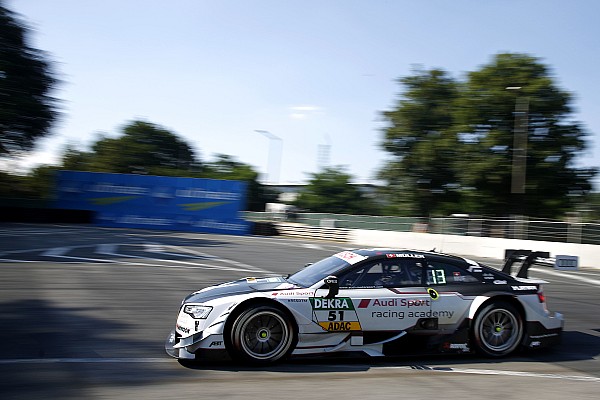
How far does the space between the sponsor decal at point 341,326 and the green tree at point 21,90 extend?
37164mm

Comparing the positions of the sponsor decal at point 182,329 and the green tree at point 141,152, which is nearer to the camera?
the sponsor decal at point 182,329

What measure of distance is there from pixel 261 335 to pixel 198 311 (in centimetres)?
71

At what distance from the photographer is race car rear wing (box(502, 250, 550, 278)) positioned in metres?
7.70

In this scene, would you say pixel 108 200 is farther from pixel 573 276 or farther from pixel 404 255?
pixel 404 255

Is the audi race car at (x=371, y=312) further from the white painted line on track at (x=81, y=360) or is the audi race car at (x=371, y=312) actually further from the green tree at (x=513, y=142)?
the green tree at (x=513, y=142)

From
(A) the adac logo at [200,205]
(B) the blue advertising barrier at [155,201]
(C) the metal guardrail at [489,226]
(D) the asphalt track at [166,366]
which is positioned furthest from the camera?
(A) the adac logo at [200,205]

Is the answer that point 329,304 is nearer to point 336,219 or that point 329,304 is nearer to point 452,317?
point 452,317

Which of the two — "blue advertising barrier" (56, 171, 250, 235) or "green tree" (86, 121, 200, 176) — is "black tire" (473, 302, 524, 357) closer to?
"blue advertising barrier" (56, 171, 250, 235)

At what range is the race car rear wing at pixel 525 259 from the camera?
25.3ft

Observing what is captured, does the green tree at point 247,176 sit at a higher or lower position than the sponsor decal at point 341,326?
higher

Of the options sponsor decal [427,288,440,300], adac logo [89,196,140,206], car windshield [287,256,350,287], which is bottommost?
sponsor decal [427,288,440,300]

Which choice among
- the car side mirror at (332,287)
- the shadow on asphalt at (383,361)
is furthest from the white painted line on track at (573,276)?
the car side mirror at (332,287)

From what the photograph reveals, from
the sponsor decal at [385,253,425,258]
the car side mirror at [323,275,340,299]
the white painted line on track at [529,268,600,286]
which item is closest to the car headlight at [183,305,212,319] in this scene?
the car side mirror at [323,275,340,299]

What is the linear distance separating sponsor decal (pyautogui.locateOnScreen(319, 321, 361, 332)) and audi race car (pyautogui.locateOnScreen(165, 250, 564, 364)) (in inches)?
0.4
